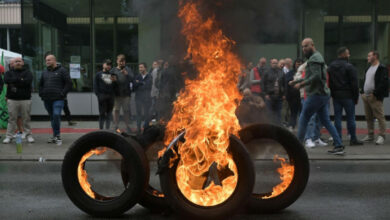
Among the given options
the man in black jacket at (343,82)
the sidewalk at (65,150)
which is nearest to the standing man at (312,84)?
the sidewalk at (65,150)

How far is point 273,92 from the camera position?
1097cm

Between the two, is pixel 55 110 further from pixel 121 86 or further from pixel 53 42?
pixel 53 42

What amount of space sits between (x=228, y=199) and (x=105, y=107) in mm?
6562

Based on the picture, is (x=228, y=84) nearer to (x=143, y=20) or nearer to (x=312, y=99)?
(x=143, y=20)

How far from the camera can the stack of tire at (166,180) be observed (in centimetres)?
409

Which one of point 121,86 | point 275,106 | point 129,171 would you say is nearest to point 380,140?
point 275,106

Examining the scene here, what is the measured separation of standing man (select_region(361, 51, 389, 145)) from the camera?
9.59 meters

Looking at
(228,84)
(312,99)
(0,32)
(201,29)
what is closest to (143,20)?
(201,29)

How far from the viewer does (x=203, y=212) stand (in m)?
4.06

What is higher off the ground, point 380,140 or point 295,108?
point 295,108

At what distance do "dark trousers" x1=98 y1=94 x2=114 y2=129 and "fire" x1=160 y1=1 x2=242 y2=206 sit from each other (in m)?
5.28

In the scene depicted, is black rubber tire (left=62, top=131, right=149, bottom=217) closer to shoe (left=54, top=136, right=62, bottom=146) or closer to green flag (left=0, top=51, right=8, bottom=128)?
shoe (left=54, top=136, right=62, bottom=146)

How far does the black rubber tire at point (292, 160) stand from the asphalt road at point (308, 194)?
0.10 m

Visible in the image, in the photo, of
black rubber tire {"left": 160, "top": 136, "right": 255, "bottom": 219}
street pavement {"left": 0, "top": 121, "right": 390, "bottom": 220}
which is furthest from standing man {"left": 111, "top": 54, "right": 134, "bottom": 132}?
black rubber tire {"left": 160, "top": 136, "right": 255, "bottom": 219}
